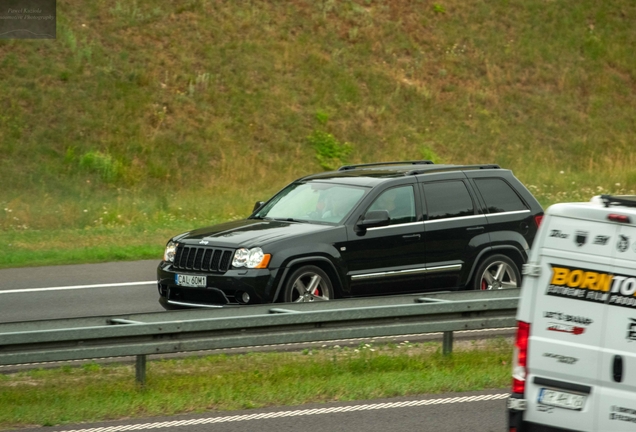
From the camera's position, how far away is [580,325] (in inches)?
221

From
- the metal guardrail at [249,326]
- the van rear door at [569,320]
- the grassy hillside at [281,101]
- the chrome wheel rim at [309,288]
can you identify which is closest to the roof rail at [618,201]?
the van rear door at [569,320]

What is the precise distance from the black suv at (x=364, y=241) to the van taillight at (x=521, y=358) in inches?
197

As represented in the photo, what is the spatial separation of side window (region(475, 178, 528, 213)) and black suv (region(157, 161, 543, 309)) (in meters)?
0.01

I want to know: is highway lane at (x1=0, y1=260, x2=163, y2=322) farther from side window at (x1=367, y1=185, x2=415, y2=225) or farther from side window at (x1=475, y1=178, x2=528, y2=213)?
side window at (x1=475, y1=178, x2=528, y2=213)

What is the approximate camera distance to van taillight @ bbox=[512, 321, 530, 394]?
584 centimetres

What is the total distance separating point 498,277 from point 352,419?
5184 millimetres

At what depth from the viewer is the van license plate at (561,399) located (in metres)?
5.59

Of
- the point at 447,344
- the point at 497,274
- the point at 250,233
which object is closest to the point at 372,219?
the point at 250,233

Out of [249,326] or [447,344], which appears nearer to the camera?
[249,326]

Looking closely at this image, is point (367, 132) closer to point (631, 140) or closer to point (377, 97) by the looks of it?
point (377, 97)

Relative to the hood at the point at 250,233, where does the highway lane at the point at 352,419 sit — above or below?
below

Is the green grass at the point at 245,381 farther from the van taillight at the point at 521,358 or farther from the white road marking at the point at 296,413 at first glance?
the van taillight at the point at 521,358

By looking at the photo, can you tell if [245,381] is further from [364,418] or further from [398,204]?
[398,204]

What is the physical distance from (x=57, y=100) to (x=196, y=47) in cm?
545
